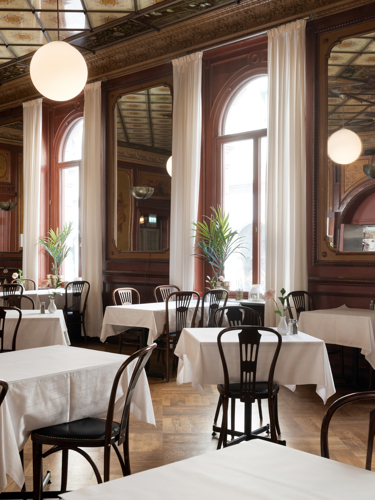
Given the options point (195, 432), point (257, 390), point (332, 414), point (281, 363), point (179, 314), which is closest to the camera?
point (332, 414)

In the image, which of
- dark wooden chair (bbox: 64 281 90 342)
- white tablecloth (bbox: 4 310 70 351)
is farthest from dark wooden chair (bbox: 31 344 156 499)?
dark wooden chair (bbox: 64 281 90 342)

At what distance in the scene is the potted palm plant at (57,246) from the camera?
31.6 feet

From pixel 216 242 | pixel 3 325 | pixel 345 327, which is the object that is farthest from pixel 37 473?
pixel 216 242

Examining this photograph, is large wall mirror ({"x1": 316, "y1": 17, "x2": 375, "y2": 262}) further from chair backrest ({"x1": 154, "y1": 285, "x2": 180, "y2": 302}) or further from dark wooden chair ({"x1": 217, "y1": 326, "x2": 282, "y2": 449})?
dark wooden chair ({"x1": 217, "y1": 326, "x2": 282, "y2": 449})

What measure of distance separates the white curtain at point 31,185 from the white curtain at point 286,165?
491 cm

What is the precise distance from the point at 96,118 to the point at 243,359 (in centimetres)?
624

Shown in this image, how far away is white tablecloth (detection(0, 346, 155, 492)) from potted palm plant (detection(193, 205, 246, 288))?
13.2 ft

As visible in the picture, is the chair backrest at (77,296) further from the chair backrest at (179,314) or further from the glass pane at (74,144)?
the chair backrest at (179,314)

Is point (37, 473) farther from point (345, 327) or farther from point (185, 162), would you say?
point (185, 162)

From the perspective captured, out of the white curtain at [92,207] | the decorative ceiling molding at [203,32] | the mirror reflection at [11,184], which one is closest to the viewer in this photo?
the decorative ceiling molding at [203,32]

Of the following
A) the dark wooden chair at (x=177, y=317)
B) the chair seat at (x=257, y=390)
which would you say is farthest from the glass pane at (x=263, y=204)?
the chair seat at (x=257, y=390)

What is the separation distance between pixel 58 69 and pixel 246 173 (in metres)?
3.40

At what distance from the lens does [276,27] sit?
6.77 m

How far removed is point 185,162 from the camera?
7.70 meters
